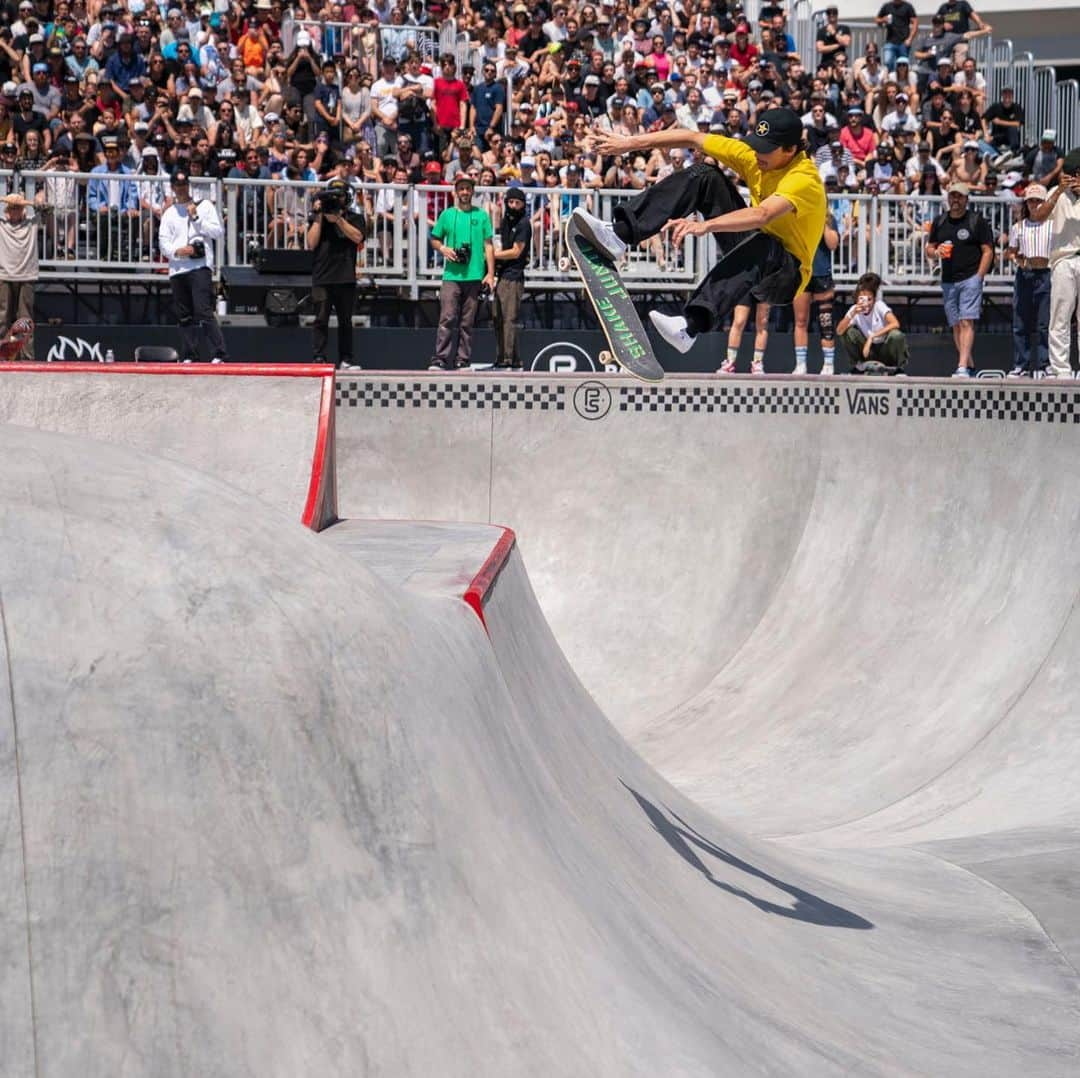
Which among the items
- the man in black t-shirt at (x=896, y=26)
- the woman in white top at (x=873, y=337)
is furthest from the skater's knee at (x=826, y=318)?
the man in black t-shirt at (x=896, y=26)

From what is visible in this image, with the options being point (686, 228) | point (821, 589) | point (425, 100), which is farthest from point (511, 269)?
point (686, 228)

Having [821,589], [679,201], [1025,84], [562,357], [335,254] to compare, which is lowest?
[821,589]

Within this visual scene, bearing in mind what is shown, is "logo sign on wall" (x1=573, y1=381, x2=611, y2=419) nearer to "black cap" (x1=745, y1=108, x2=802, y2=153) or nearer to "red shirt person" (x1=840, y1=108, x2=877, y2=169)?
"black cap" (x1=745, y1=108, x2=802, y2=153)

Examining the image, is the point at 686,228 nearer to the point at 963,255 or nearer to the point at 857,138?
the point at 963,255

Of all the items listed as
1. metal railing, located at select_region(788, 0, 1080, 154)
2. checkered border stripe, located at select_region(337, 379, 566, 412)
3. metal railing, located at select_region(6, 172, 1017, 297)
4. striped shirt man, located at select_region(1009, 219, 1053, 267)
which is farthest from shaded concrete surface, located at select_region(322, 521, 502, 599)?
Answer: metal railing, located at select_region(788, 0, 1080, 154)

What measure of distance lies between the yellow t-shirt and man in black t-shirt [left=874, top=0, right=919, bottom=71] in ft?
Result: 55.2

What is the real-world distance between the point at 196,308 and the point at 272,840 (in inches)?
472

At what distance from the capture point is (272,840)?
110 inches

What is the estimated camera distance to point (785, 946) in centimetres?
460

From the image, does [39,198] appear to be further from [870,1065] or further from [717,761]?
[870,1065]

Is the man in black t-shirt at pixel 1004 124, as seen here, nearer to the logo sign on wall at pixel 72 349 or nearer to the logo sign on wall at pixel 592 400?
the logo sign on wall at pixel 592 400

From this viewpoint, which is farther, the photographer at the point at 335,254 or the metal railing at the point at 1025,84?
the metal railing at the point at 1025,84

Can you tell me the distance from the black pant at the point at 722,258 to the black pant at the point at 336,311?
6.98m

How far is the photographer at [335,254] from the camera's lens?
45.3ft
